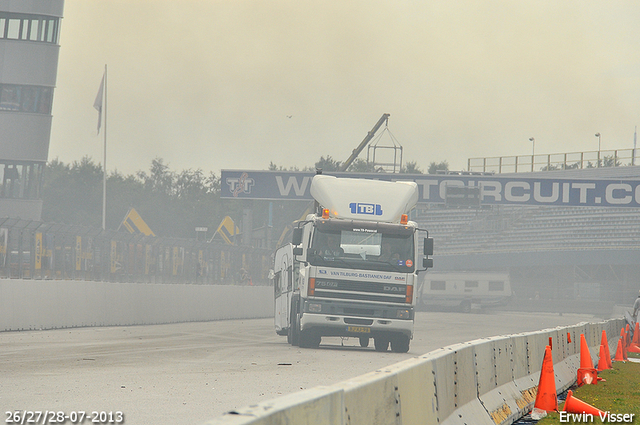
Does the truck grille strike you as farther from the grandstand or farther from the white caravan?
the grandstand

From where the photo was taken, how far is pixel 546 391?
9844 mm

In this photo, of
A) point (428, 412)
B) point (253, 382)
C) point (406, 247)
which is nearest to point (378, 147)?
point (406, 247)

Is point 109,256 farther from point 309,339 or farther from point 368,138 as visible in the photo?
point 368,138

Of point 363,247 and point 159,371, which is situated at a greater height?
point 363,247

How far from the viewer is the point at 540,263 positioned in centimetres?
6988

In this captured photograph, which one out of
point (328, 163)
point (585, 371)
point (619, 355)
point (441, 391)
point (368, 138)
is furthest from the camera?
point (328, 163)

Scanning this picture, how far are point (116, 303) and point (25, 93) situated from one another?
23362 millimetres

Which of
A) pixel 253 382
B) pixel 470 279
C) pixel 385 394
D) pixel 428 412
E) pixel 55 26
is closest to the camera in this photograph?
pixel 385 394

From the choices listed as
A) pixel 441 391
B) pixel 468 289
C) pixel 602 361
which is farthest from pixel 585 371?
pixel 468 289

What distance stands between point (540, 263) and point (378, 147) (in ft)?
54.9

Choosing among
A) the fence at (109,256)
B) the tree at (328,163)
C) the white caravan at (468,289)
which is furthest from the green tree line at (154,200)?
the fence at (109,256)

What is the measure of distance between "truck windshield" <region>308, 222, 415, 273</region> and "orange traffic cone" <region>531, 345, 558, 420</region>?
8.25 m

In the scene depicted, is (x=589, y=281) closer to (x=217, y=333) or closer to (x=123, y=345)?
(x=217, y=333)

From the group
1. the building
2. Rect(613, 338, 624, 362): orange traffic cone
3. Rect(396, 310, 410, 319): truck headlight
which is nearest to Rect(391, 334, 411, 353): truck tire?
Rect(396, 310, 410, 319): truck headlight
